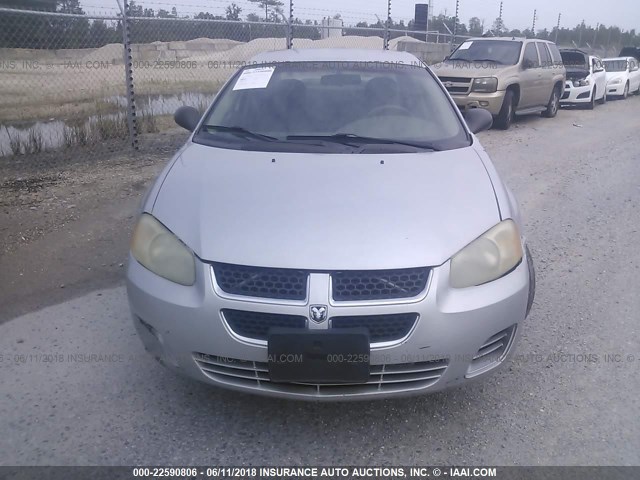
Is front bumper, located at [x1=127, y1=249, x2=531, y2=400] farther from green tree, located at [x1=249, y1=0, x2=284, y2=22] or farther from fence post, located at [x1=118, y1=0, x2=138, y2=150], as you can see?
green tree, located at [x1=249, y1=0, x2=284, y2=22]

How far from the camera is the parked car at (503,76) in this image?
1166 cm

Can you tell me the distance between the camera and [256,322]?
2.57 m

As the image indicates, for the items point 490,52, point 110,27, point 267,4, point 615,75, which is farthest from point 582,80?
point 110,27

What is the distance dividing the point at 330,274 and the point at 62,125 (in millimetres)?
8448

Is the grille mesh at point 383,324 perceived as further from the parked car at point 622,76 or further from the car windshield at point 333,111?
the parked car at point 622,76

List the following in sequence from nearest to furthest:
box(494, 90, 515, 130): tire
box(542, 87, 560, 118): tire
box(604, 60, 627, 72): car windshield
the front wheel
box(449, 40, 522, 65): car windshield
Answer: box(494, 90, 515, 130): tire < box(449, 40, 522, 65): car windshield < box(542, 87, 560, 118): tire < the front wheel < box(604, 60, 627, 72): car windshield

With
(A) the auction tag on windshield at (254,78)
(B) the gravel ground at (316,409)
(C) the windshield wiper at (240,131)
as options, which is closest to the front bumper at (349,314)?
(B) the gravel ground at (316,409)

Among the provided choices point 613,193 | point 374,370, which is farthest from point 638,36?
point 374,370

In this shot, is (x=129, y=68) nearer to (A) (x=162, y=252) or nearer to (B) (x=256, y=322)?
(A) (x=162, y=252)

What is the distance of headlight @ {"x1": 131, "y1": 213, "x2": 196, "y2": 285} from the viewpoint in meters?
2.71

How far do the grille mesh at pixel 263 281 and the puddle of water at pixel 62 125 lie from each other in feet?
15.5

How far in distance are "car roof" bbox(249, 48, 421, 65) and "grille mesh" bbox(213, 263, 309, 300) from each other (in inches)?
93.9

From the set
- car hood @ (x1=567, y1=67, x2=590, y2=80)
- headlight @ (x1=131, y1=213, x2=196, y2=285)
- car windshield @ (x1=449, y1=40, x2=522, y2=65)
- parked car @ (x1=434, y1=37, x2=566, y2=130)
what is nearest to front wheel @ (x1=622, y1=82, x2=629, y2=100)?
car hood @ (x1=567, y1=67, x2=590, y2=80)

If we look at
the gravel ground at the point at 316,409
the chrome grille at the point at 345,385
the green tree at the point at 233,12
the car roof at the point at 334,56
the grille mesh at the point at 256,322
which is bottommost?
the gravel ground at the point at 316,409
